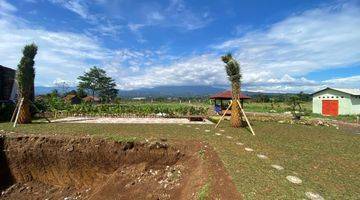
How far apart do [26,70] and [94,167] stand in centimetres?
1033

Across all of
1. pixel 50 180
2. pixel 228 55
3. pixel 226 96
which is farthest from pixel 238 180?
pixel 226 96

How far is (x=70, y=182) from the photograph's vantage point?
12906mm

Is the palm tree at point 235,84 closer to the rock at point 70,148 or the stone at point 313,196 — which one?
the rock at point 70,148

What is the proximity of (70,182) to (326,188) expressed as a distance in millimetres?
10175

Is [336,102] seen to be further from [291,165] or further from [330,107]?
[291,165]

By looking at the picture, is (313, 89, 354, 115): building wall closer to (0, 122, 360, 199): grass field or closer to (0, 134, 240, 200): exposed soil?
(0, 122, 360, 199): grass field

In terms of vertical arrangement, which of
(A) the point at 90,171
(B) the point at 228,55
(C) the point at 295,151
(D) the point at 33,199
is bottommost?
(D) the point at 33,199

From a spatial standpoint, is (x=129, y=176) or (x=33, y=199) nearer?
(x=129, y=176)

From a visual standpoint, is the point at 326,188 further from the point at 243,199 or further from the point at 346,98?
the point at 346,98

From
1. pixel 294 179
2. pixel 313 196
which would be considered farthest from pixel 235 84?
pixel 313 196

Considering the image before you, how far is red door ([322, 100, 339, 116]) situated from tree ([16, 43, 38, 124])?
3140 cm

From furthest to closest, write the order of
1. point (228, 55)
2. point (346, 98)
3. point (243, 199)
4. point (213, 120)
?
point (346, 98) → point (213, 120) → point (228, 55) → point (243, 199)

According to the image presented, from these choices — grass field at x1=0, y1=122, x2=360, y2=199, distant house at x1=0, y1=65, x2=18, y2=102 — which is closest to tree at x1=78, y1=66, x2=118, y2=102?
distant house at x1=0, y1=65, x2=18, y2=102

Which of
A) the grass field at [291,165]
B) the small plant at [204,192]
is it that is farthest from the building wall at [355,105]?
the small plant at [204,192]
